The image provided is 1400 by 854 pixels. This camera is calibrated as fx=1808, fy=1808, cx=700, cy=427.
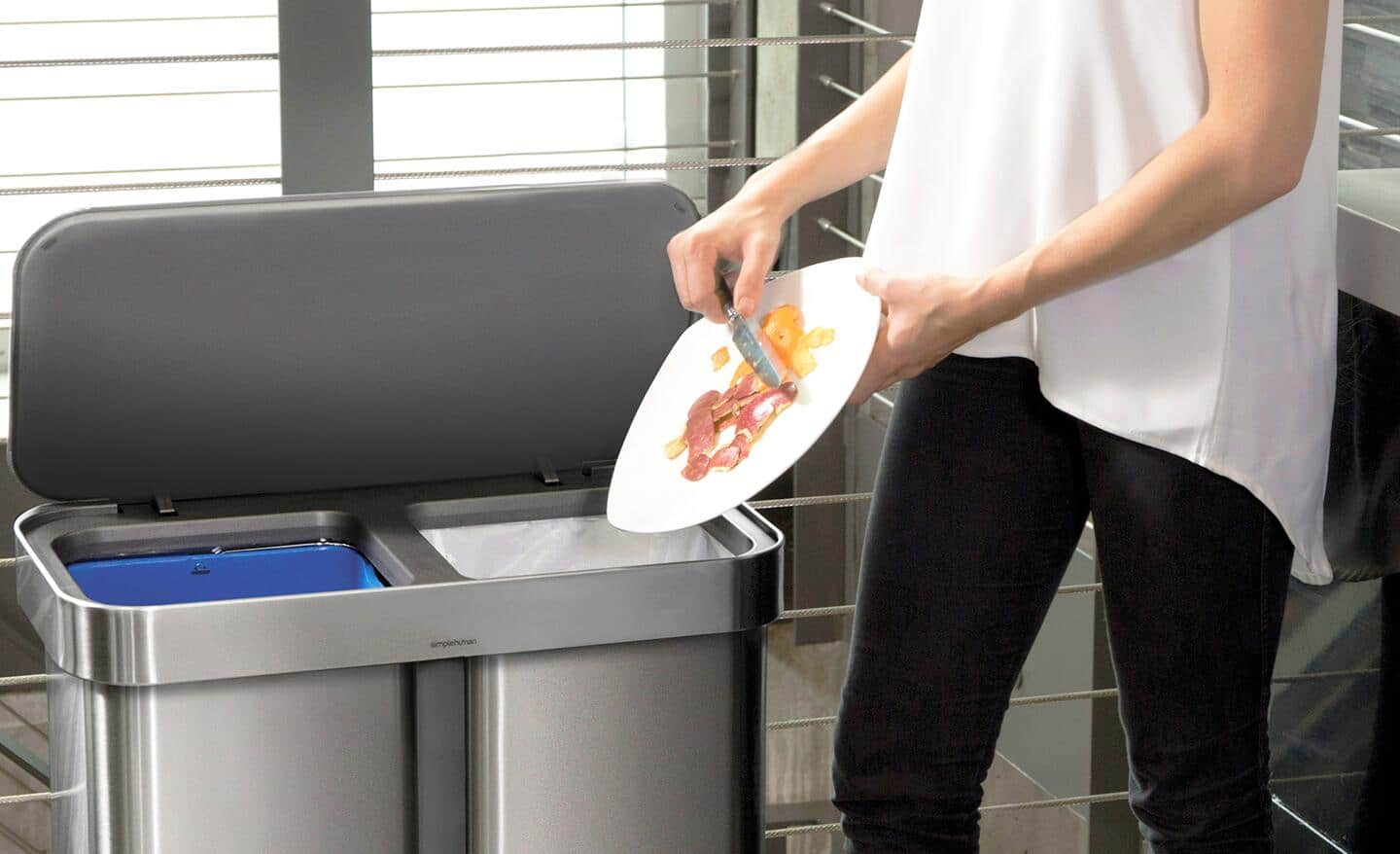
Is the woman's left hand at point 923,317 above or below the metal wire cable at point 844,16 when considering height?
below

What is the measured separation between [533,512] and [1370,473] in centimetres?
68

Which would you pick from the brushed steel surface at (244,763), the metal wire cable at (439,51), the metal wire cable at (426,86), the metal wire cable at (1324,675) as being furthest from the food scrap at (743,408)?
the metal wire cable at (426,86)

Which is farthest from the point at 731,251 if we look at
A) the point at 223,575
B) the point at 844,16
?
the point at 844,16

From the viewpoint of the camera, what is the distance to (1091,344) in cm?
120

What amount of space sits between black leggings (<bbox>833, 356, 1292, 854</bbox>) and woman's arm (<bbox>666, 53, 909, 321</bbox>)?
6.3 inches

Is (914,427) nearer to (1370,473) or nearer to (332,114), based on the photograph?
(1370,473)

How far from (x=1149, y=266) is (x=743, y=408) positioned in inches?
12.1

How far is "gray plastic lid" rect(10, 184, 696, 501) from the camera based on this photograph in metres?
1.36

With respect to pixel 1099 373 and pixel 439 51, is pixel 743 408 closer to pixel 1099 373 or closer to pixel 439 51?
pixel 1099 373

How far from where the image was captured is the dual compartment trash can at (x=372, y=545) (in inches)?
49.3

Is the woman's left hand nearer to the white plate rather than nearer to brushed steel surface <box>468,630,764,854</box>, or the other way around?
the white plate

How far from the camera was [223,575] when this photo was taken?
1430 millimetres

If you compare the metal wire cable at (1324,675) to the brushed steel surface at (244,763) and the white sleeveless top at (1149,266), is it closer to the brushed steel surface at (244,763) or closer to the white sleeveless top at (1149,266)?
the white sleeveless top at (1149,266)

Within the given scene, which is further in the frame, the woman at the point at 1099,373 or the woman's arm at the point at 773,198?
the woman's arm at the point at 773,198
